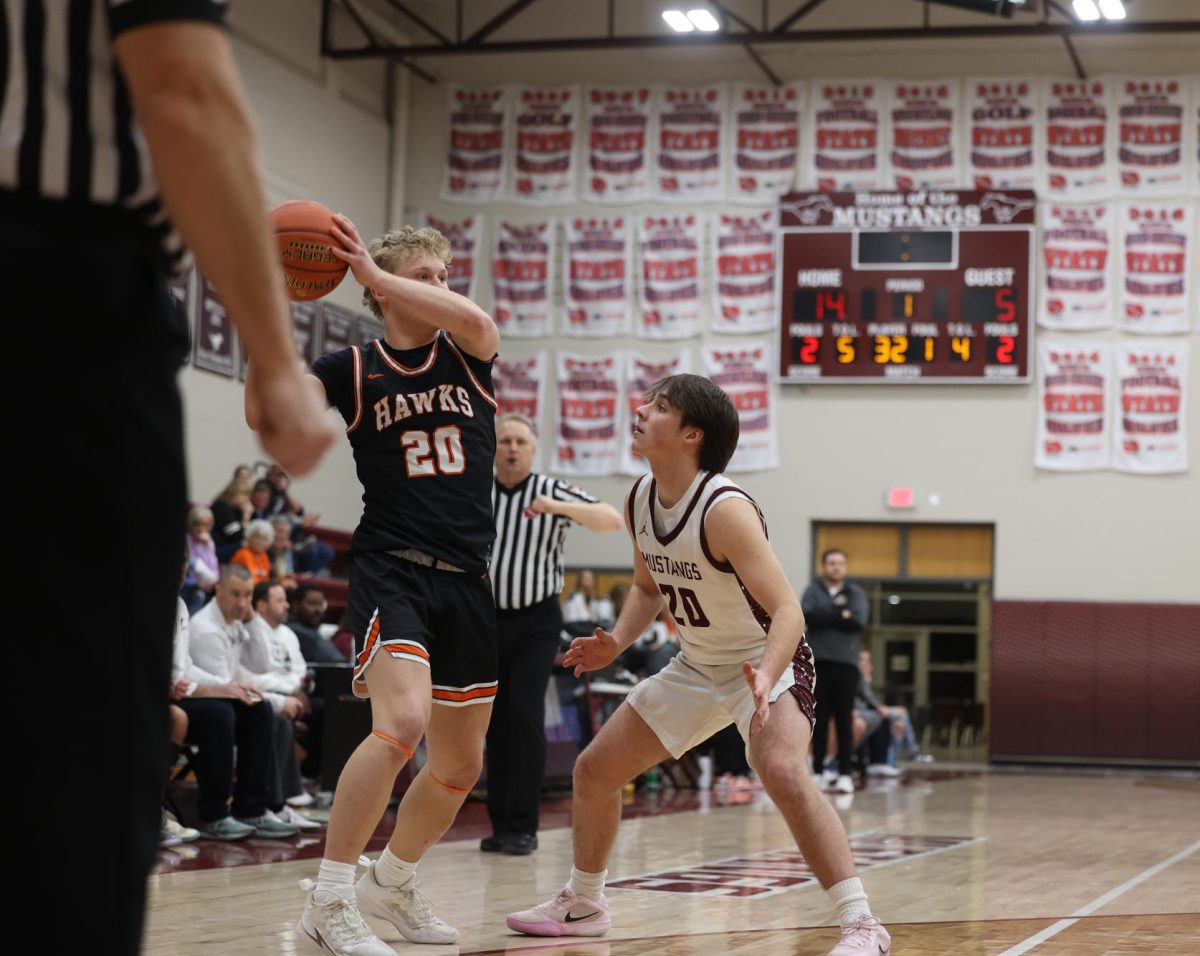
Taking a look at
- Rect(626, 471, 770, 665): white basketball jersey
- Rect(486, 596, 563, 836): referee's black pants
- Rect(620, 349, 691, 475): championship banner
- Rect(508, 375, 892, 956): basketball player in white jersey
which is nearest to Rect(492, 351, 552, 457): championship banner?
Rect(620, 349, 691, 475): championship banner

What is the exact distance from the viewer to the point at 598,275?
18.9 metres

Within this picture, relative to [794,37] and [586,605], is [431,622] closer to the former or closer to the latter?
[586,605]

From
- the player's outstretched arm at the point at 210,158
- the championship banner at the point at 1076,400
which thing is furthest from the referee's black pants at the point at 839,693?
the player's outstretched arm at the point at 210,158

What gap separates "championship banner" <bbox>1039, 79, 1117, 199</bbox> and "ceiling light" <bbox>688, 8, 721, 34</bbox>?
13.6 ft

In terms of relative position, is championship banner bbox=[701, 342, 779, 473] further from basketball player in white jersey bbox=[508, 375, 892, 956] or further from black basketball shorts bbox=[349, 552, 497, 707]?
black basketball shorts bbox=[349, 552, 497, 707]

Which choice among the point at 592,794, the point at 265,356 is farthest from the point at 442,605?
the point at 265,356

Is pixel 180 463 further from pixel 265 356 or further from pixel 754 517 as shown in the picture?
pixel 754 517

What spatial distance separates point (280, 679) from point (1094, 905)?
14.7ft

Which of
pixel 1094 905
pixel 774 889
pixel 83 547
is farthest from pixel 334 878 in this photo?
pixel 1094 905

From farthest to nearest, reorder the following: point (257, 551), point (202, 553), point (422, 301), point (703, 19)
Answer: point (703, 19) → point (257, 551) → point (202, 553) → point (422, 301)

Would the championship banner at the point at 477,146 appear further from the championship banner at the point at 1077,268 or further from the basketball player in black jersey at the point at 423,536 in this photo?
the basketball player in black jersey at the point at 423,536

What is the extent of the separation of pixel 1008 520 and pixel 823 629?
244 inches

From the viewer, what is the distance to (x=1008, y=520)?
17.9 metres

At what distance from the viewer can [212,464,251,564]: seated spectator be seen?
12547 mm
